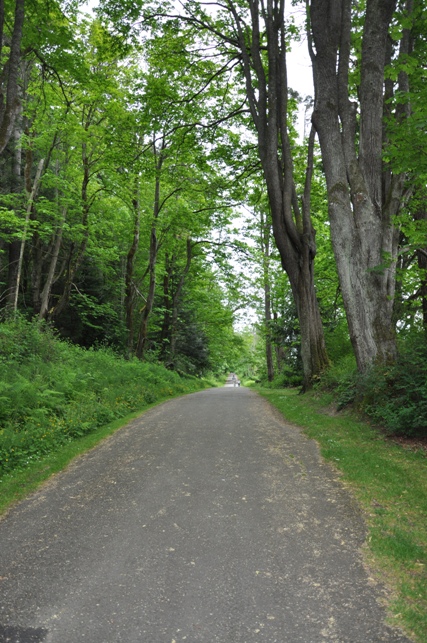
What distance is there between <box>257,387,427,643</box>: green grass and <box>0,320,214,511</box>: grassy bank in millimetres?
4313

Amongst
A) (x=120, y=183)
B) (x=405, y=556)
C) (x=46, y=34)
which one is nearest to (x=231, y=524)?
(x=405, y=556)

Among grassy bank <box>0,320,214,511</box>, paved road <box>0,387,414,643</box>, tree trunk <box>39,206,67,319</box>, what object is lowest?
paved road <box>0,387,414,643</box>

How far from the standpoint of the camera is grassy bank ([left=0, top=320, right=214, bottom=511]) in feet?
20.3

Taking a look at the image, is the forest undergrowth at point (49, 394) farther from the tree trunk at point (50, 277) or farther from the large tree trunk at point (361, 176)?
the large tree trunk at point (361, 176)

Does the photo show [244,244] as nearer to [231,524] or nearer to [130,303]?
[130,303]

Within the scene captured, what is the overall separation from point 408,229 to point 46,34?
953cm

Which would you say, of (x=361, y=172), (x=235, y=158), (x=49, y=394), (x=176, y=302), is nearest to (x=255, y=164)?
(x=235, y=158)

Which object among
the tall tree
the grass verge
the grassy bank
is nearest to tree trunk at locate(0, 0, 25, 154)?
the grassy bank

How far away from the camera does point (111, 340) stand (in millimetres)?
22578

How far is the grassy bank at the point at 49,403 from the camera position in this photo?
20.3 feet

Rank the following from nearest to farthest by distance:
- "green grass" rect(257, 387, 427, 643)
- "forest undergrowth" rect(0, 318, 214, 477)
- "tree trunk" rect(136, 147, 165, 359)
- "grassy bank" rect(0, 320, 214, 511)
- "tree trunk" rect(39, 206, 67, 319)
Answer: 1. "green grass" rect(257, 387, 427, 643)
2. "grassy bank" rect(0, 320, 214, 511)
3. "forest undergrowth" rect(0, 318, 214, 477)
4. "tree trunk" rect(39, 206, 67, 319)
5. "tree trunk" rect(136, 147, 165, 359)

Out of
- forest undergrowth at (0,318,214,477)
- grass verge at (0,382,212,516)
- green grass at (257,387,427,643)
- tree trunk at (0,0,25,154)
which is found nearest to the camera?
green grass at (257,387,427,643)

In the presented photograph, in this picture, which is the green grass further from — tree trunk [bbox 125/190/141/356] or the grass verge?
tree trunk [bbox 125/190/141/356]

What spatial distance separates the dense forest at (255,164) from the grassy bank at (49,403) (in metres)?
1.03
